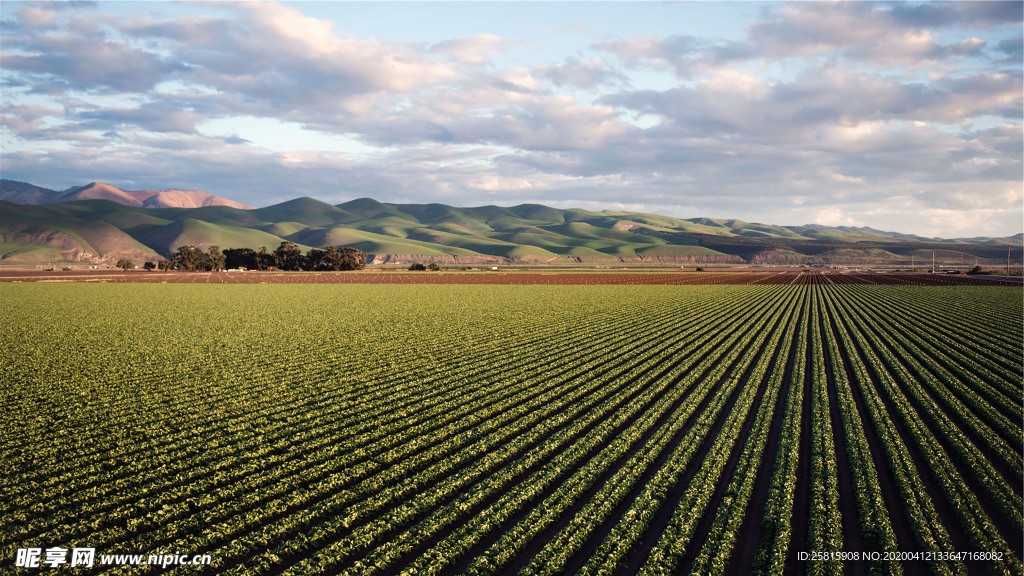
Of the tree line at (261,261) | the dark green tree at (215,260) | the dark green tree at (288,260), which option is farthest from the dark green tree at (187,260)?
the dark green tree at (288,260)

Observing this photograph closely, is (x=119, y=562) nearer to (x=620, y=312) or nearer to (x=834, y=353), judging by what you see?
(x=834, y=353)

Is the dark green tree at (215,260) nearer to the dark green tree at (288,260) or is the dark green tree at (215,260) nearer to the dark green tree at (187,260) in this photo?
the dark green tree at (187,260)

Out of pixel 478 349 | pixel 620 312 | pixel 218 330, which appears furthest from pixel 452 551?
pixel 620 312

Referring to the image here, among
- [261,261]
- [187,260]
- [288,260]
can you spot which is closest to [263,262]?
[261,261]

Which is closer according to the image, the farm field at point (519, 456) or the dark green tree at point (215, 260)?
the farm field at point (519, 456)

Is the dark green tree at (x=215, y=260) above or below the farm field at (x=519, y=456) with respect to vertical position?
above

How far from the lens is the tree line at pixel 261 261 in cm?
15212

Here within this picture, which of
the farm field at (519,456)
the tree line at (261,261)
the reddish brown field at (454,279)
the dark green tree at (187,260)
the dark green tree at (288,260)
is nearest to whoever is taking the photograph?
the farm field at (519,456)

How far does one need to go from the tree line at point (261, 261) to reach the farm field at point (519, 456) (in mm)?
123766

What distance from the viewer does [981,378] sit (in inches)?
962

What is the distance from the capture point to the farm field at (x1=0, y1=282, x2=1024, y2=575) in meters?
10.9

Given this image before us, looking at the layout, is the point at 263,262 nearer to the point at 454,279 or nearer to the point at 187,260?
the point at 187,260

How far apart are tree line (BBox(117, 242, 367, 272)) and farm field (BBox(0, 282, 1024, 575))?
406 ft

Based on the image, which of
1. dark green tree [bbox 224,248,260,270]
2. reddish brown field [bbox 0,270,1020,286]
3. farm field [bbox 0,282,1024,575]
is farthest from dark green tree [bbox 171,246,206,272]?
farm field [bbox 0,282,1024,575]
